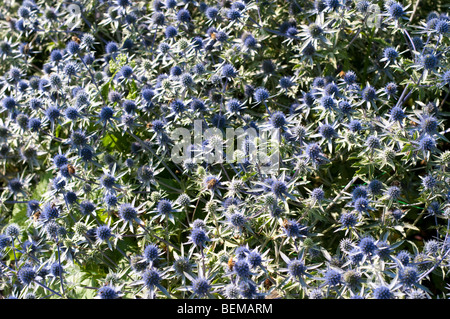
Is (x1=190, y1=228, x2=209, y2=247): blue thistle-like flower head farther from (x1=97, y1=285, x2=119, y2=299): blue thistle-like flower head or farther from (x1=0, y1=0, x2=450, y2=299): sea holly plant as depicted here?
(x1=97, y1=285, x2=119, y2=299): blue thistle-like flower head

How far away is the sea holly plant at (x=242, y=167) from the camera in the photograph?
2984mm

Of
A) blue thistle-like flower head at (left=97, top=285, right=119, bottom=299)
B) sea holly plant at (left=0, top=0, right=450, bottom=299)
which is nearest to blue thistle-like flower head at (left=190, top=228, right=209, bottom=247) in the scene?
sea holly plant at (left=0, top=0, right=450, bottom=299)

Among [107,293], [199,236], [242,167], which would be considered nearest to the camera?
[107,293]

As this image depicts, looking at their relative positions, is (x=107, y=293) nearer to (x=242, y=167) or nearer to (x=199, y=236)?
(x=199, y=236)

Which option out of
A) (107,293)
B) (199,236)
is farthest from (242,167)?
(107,293)

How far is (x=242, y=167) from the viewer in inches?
132

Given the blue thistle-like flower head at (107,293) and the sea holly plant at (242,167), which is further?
the sea holly plant at (242,167)

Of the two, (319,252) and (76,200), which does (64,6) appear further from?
(319,252)

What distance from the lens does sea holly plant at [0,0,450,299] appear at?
2984mm

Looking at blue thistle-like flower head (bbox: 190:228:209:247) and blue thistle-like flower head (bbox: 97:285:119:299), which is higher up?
blue thistle-like flower head (bbox: 190:228:209:247)

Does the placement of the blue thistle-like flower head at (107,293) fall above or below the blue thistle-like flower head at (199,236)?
below

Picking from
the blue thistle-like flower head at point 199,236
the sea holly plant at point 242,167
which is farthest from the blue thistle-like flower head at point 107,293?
the blue thistle-like flower head at point 199,236

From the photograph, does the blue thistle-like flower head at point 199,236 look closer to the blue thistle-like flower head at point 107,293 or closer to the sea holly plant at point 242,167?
the sea holly plant at point 242,167
